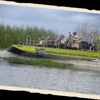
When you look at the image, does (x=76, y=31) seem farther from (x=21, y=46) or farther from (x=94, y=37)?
(x=21, y=46)

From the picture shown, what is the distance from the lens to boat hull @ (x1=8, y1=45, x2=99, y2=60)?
4.84m

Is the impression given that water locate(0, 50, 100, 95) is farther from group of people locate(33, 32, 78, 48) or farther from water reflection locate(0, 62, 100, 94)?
group of people locate(33, 32, 78, 48)

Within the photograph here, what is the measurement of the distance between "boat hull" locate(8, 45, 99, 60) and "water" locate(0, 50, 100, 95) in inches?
4.1

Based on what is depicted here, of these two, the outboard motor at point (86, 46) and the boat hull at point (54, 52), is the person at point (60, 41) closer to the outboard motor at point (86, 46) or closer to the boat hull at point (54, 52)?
the boat hull at point (54, 52)

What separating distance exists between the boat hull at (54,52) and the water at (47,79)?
0.34ft

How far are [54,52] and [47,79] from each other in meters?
0.28

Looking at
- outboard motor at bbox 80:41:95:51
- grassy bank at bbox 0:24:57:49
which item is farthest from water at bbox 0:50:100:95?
outboard motor at bbox 80:41:95:51

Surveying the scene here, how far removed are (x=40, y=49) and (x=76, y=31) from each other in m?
0.40

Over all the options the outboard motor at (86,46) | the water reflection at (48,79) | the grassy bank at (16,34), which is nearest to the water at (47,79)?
the water reflection at (48,79)

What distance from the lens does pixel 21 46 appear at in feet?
16.0

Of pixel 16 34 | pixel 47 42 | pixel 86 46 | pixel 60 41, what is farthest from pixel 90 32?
pixel 16 34

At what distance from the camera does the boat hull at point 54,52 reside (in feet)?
15.9

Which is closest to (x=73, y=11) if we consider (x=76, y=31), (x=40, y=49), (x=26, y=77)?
(x=76, y=31)

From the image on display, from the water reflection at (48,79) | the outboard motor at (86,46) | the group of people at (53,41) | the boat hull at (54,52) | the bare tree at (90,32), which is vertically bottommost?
the water reflection at (48,79)
